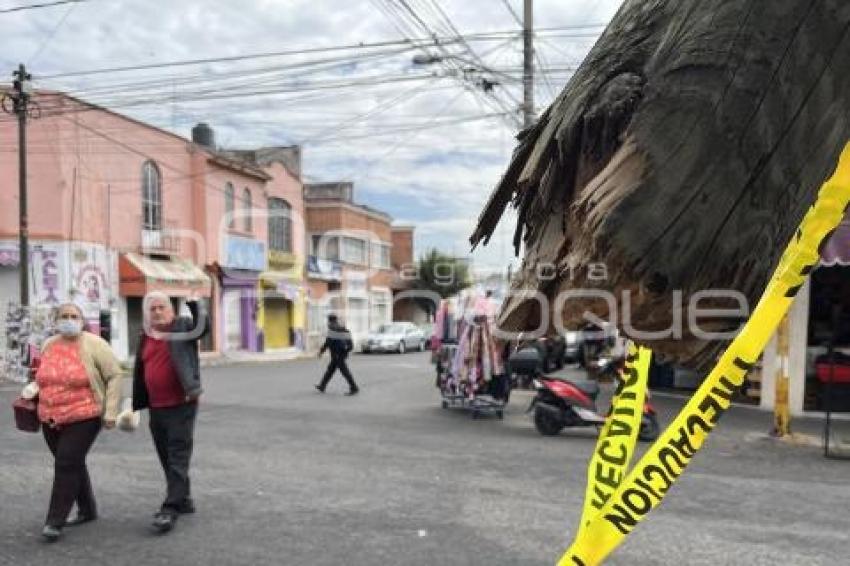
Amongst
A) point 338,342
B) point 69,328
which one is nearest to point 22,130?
point 338,342

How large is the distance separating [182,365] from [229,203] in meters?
24.4

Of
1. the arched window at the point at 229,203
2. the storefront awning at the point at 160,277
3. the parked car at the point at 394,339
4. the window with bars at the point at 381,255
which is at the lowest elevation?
the parked car at the point at 394,339

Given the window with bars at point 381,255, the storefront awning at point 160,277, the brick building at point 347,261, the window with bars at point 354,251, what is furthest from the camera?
the window with bars at point 381,255

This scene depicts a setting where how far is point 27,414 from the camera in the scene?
17.4ft

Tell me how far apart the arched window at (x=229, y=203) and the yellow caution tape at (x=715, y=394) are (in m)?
28.1

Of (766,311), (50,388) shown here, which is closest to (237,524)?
(50,388)

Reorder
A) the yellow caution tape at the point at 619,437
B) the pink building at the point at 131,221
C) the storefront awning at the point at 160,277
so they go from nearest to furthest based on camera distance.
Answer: the yellow caution tape at the point at 619,437 < the pink building at the point at 131,221 < the storefront awning at the point at 160,277

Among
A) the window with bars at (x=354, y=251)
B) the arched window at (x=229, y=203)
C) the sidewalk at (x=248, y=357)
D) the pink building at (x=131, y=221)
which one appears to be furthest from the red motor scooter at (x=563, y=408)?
the window with bars at (x=354, y=251)

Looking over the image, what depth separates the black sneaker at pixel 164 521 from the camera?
5141 mm

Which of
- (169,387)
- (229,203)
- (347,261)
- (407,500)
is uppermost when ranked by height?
(229,203)

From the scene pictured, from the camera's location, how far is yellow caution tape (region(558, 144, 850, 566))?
1.33 meters

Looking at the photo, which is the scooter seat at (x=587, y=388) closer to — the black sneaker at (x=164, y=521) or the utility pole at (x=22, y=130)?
the black sneaker at (x=164, y=521)

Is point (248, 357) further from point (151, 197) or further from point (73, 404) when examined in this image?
point (73, 404)

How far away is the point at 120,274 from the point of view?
73.6 ft
